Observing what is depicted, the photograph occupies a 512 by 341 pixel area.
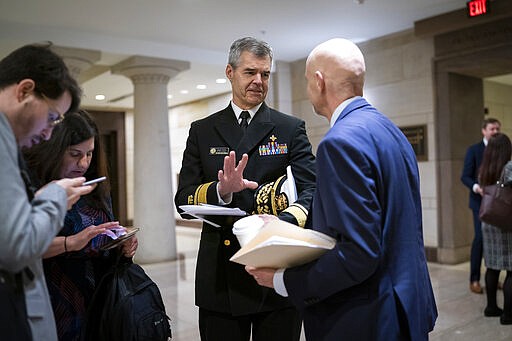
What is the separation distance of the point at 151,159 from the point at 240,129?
6.13 metres

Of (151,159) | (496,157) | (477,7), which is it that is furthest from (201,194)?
(151,159)

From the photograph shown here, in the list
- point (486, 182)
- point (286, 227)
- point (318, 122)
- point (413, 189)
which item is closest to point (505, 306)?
point (486, 182)

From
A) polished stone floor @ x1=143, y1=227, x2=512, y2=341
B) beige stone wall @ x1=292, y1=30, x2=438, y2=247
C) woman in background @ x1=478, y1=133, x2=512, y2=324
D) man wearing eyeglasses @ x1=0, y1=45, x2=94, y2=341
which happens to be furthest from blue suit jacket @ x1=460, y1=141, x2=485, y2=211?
man wearing eyeglasses @ x1=0, y1=45, x2=94, y2=341

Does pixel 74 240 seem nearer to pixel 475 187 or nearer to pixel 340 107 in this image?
pixel 340 107

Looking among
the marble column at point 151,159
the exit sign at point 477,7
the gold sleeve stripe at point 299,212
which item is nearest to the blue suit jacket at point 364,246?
the gold sleeve stripe at point 299,212

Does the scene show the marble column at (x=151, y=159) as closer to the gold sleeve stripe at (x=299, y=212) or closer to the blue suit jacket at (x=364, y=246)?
the gold sleeve stripe at (x=299, y=212)

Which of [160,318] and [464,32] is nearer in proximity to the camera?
[160,318]

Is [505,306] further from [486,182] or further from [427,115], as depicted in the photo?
[427,115]

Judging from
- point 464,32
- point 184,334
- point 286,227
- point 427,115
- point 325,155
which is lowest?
point 184,334

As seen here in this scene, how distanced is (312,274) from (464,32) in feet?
21.2

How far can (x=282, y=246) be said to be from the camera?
137cm

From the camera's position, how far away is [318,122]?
9.20 metres

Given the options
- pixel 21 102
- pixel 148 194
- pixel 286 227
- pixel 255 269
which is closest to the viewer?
pixel 21 102

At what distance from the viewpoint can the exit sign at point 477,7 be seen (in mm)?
6199
